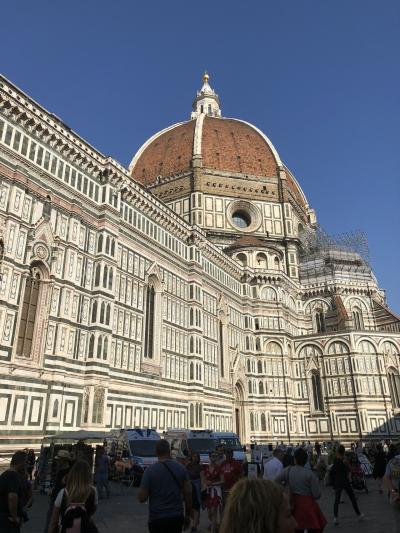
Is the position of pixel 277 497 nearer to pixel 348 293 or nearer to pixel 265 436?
pixel 265 436

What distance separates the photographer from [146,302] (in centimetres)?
3228

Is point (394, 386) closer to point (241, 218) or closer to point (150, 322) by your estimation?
point (241, 218)

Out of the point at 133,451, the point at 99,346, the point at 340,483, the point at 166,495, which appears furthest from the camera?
the point at 99,346

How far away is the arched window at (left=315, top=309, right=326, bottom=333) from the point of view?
53312mm

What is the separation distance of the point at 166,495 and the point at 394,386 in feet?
156

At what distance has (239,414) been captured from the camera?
4266 cm

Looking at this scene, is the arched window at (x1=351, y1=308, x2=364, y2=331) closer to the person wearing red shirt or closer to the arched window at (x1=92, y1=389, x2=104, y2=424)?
the arched window at (x1=92, y1=389, x2=104, y2=424)

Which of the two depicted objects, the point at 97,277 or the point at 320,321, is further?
the point at 320,321

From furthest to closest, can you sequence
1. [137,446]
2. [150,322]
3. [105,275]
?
[150,322] → [105,275] → [137,446]

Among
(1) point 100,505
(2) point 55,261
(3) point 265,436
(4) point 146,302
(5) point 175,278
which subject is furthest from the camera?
(3) point 265,436

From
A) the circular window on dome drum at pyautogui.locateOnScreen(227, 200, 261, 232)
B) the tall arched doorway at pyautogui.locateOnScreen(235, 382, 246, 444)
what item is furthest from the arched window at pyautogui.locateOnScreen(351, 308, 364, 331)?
the tall arched doorway at pyautogui.locateOnScreen(235, 382, 246, 444)

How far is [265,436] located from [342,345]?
12.8 meters

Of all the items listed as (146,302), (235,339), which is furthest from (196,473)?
(235,339)

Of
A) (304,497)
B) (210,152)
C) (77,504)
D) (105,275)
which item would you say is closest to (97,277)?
(105,275)
